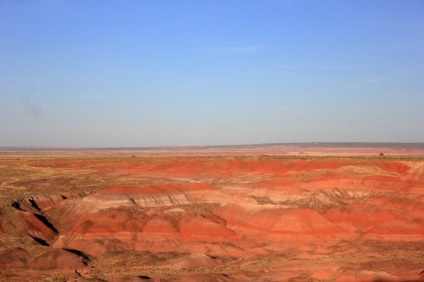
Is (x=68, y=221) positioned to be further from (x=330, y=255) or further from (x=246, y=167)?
(x=246, y=167)

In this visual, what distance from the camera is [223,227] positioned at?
3631 centimetres

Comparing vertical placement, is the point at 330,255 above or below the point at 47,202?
below

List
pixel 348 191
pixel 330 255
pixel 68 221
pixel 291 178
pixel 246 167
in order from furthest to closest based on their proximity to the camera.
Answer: pixel 246 167
pixel 291 178
pixel 348 191
pixel 68 221
pixel 330 255

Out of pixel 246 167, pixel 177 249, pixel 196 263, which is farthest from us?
pixel 246 167

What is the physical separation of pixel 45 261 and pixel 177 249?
29.9 feet

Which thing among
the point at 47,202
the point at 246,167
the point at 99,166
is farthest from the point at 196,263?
the point at 99,166

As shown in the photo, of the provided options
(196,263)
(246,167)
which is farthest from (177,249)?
(246,167)

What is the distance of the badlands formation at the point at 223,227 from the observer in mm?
27234

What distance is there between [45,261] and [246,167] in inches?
1271

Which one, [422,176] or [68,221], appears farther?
[422,176]

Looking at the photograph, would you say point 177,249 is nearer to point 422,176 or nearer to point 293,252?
point 293,252

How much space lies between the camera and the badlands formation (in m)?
27.2

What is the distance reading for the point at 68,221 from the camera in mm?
37156

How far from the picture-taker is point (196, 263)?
28328 millimetres
